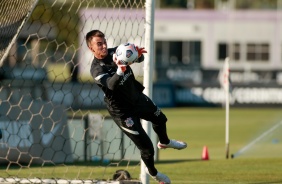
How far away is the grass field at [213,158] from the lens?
12.7 metres

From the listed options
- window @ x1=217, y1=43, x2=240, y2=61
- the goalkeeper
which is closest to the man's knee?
the goalkeeper

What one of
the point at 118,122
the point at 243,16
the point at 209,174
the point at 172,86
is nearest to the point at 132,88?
the point at 118,122

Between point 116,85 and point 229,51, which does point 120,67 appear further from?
point 229,51

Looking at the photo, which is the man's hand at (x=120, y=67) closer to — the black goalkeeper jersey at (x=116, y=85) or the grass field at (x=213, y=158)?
the black goalkeeper jersey at (x=116, y=85)

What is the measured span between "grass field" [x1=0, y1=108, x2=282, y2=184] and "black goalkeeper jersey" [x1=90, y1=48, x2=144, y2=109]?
189 centimetres

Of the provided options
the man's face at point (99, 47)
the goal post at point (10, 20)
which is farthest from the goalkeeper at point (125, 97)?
the goal post at point (10, 20)

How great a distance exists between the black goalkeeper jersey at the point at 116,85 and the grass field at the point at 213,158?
1.89m

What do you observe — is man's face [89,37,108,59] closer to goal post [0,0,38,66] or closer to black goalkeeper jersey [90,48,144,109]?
black goalkeeper jersey [90,48,144,109]

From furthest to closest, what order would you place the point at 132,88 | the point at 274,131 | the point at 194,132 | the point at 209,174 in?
the point at 194,132 < the point at 274,131 < the point at 209,174 < the point at 132,88

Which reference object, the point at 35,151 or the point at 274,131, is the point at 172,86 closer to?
the point at 274,131

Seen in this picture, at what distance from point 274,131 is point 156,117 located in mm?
12246

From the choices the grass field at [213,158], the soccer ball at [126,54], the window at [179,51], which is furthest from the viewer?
the window at [179,51]

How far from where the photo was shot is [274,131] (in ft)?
74.9

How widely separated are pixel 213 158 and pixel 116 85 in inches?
257
